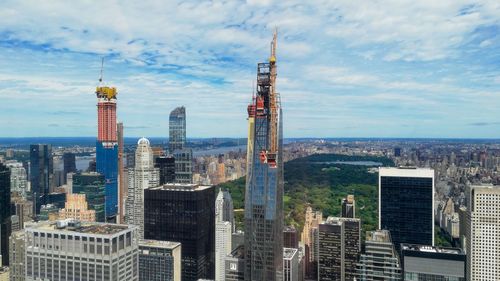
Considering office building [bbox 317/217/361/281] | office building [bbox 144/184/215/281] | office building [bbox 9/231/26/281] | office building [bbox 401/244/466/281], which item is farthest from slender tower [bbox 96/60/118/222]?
office building [bbox 401/244/466/281]

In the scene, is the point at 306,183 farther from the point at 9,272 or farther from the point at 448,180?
the point at 9,272

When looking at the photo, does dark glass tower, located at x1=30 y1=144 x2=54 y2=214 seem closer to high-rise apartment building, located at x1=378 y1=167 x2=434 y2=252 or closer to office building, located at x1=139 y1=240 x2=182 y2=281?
office building, located at x1=139 y1=240 x2=182 y2=281

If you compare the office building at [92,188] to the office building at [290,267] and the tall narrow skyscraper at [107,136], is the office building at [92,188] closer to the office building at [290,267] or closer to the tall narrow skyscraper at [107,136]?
the tall narrow skyscraper at [107,136]

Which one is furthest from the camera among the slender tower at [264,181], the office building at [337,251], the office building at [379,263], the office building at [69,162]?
the office building at [69,162]

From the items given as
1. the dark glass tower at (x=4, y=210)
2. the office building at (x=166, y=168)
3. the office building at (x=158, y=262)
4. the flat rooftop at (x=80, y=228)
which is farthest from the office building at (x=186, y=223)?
the office building at (x=166, y=168)

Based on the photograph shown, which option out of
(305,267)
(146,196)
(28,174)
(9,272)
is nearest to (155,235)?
(146,196)
